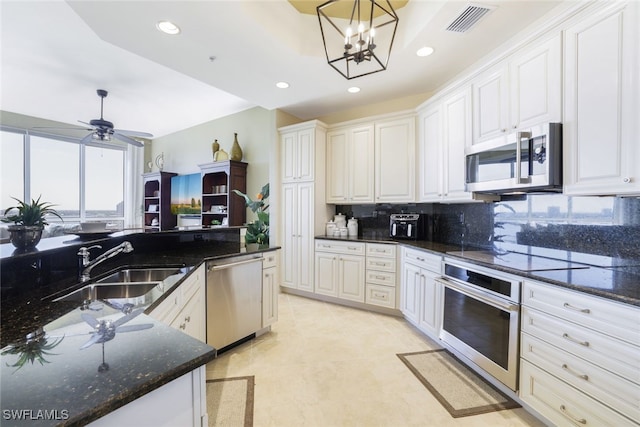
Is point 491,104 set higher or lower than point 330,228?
higher

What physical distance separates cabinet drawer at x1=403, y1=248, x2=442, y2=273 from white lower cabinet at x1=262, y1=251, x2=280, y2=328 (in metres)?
1.49

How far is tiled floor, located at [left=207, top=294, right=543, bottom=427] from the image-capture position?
5.76ft

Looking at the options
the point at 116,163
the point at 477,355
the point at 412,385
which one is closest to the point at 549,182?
the point at 477,355

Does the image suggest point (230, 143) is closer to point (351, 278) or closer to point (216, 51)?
point (216, 51)

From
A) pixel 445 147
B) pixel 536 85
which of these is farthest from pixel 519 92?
pixel 445 147

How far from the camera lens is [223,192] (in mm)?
5199

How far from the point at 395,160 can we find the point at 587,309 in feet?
8.17

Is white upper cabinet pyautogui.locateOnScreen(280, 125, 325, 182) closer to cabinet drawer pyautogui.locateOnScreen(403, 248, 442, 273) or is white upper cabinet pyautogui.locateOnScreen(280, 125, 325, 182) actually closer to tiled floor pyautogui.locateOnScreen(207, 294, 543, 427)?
cabinet drawer pyautogui.locateOnScreen(403, 248, 442, 273)

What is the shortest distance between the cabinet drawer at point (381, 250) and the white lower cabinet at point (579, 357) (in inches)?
63.9

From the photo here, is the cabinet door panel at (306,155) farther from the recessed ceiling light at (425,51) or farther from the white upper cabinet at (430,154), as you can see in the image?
the recessed ceiling light at (425,51)

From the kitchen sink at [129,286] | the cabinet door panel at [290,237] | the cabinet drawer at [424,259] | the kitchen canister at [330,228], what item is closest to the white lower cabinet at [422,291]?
the cabinet drawer at [424,259]

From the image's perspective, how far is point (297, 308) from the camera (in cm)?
365

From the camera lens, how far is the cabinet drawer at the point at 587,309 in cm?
127

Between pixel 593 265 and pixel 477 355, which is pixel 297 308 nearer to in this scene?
pixel 477 355
